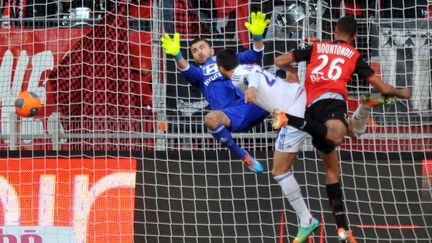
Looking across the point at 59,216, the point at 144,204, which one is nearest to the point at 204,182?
the point at 144,204

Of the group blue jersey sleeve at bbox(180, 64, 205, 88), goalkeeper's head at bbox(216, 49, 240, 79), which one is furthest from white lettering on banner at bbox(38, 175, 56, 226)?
goalkeeper's head at bbox(216, 49, 240, 79)

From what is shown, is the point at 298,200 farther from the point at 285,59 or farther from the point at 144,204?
the point at 144,204

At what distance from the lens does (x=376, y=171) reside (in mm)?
12328

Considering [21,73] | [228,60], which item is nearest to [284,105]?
[228,60]

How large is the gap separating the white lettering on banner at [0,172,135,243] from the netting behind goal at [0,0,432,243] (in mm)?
13

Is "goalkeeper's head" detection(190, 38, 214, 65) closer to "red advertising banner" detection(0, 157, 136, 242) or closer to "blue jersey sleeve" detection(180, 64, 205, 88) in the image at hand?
"blue jersey sleeve" detection(180, 64, 205, 88)

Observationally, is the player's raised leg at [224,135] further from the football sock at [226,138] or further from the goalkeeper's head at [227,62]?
the goalkeeper's head at [227,62]

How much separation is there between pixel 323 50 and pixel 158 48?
3303mm

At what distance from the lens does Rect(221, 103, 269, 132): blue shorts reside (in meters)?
11.3

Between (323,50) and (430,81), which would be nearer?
(323,50)

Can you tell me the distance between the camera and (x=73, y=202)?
12359 mm

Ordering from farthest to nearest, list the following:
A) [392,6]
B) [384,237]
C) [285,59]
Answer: [392,6], [384,237], [285,59]

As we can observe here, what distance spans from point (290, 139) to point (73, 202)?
10.2 ft

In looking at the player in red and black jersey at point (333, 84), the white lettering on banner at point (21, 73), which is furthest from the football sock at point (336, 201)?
the white lettering on banner at point (21, 73)
